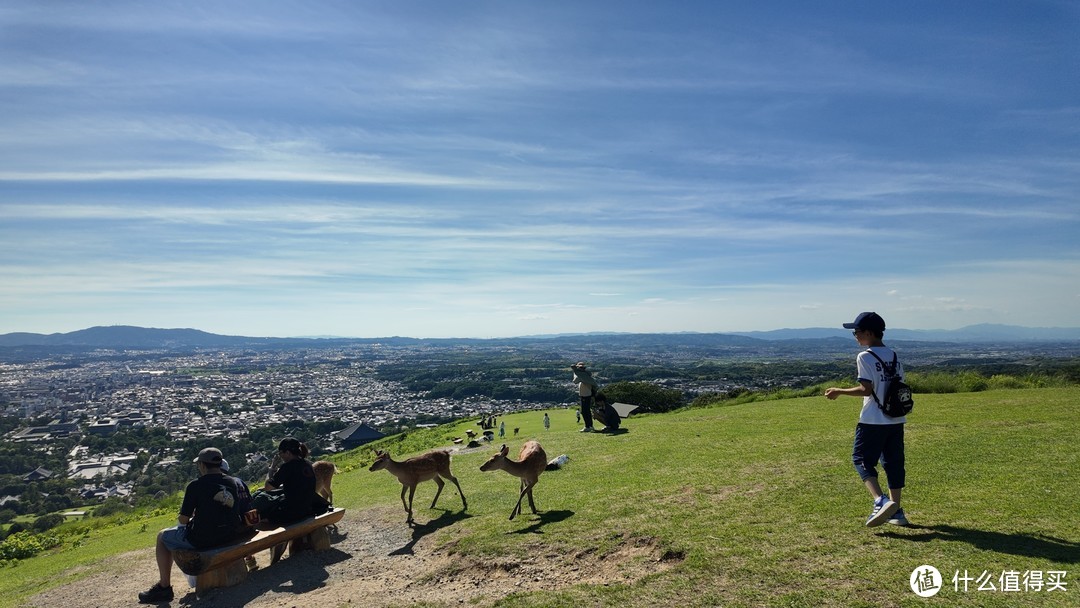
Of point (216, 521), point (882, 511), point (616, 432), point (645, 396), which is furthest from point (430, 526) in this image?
point (645, 396)

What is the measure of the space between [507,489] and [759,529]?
5642mm

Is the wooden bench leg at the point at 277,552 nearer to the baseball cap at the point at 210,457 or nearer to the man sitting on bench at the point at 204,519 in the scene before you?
the man sitting on bench at the point at 204,519

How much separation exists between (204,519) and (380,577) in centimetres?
243

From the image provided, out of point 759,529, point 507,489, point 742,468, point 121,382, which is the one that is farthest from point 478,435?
point 121,382

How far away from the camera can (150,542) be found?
10.7 m

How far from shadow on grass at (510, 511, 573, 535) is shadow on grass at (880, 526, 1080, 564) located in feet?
13.6

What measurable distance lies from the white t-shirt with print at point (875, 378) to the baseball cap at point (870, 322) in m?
0.30

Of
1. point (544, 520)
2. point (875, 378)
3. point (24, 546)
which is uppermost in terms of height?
point (875, 378)

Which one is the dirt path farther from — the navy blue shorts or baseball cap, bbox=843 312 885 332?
baseball cap, bbox=843 312 885 332

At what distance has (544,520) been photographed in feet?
26.4

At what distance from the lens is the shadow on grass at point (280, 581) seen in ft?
22.3

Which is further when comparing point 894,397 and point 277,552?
point 277,552

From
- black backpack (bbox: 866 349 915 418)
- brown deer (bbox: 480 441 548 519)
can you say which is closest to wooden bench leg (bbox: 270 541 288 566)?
brown deer (bbox: 480 441 548 519)

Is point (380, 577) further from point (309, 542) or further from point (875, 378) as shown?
point (875, 378)
